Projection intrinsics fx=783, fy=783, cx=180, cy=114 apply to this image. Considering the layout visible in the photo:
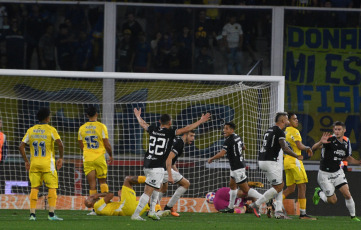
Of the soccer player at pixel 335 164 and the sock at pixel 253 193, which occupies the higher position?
the soccer player at pixel 335 164

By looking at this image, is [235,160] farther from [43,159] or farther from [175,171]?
[43,159]

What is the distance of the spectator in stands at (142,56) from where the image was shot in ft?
57.8

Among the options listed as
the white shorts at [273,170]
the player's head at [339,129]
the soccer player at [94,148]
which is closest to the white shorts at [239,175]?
the white shorts at [273,170]

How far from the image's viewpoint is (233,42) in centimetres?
1756

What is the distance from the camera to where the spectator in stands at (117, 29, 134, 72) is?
17.5 meters

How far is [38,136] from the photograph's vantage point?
1191cm

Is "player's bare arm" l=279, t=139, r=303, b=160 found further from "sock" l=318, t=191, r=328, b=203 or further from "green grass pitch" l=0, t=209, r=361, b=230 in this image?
"sock" l=318, t=191, r=328, b=203

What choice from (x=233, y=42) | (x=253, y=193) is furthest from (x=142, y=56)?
(x=253, y=193)

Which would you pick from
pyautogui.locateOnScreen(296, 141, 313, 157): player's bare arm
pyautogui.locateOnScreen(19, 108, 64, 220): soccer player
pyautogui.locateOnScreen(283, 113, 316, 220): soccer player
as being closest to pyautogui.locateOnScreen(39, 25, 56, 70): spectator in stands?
pyautogui.locateOnScreen(19, 108, 64, 220): soccer player

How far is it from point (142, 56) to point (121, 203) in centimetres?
532

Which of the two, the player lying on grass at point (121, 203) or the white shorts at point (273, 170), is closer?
the white shorts at point (273, 170)

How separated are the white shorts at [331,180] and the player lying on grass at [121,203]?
9.00ft

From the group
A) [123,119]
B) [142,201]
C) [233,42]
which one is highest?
[233,42]

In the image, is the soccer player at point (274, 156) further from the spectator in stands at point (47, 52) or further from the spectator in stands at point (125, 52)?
the spectator in stands at point (47, 52)
